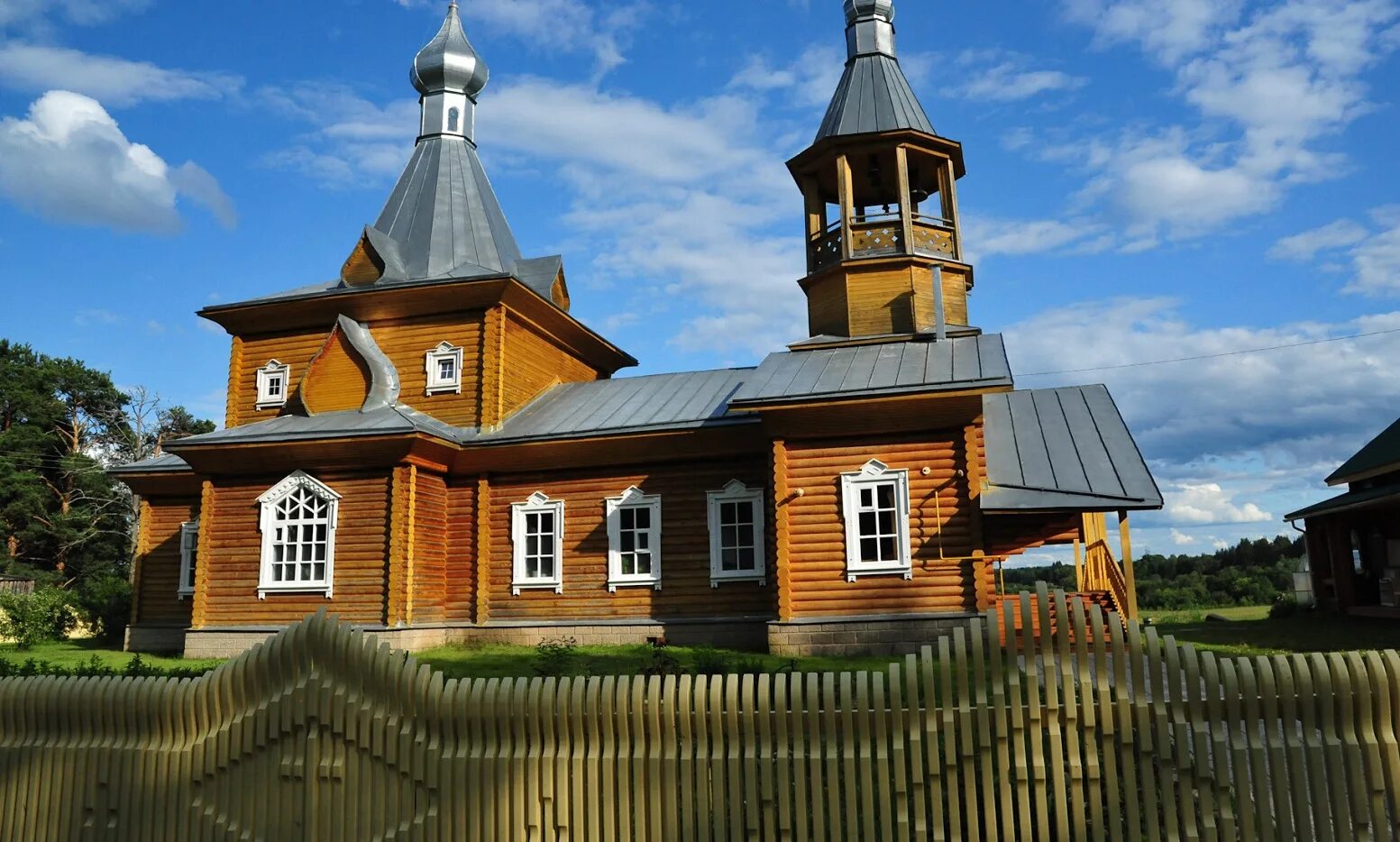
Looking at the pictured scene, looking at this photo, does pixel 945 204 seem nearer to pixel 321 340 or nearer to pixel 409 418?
pixel 409 418

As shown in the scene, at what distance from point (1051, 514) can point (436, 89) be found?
703 inches

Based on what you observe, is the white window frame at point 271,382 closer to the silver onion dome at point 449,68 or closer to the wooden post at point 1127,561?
the silver onion dome at point 449,68

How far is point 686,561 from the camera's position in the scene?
54.0ft

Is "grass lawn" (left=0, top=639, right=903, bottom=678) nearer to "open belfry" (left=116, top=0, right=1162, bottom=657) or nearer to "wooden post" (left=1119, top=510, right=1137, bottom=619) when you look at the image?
"open belfry" (left=116, top=0, right=1162, bottom=657)

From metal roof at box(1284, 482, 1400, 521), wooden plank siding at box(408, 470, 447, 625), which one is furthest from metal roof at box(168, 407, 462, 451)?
metal roof at box(1284, 482, 1400, 521)

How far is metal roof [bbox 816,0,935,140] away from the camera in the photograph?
18.5 meters

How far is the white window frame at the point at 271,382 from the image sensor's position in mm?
19547

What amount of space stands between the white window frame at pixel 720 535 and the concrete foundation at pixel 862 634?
1.73 meters

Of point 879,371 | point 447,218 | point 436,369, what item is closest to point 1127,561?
point 879,371

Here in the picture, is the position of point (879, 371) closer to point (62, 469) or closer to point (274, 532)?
point (274, 532)

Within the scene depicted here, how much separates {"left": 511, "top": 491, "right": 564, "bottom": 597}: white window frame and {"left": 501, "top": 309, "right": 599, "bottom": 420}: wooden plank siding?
201 cm

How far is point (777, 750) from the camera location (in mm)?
5074

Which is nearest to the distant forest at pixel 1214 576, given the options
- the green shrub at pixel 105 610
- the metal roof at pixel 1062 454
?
the metal roof at pixel 1062 454

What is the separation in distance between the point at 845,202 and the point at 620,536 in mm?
7589
